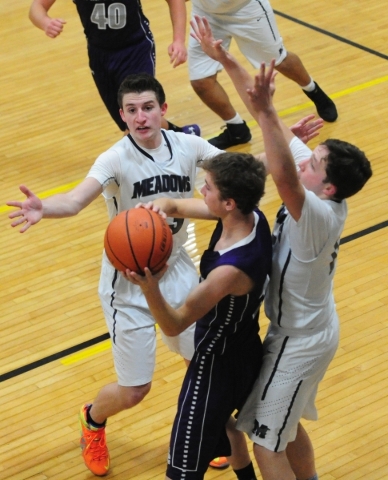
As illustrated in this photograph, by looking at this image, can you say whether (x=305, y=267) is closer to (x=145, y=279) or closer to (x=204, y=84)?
(x=145, y=279)

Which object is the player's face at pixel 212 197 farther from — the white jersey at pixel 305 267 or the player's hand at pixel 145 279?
the player's hand at pixel 145 279

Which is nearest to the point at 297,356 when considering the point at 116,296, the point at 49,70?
the point at 116,296

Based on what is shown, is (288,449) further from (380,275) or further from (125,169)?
(380,275)

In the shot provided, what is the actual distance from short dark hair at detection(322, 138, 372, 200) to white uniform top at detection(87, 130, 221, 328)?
1.02 meters

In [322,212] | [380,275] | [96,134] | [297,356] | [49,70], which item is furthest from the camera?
[49,70]

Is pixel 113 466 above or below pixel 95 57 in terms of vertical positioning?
below

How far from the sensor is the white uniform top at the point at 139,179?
13.9 feet

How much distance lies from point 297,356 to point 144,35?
368 centimetres

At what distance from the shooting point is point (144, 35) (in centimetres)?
659

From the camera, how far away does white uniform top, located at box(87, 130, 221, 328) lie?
4.24m

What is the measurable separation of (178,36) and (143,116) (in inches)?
76.5

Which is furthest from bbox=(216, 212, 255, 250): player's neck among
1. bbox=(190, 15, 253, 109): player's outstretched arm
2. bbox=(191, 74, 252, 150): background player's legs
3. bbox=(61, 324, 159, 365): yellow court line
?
bbox=(191, 74, 252, 150): background player's legs

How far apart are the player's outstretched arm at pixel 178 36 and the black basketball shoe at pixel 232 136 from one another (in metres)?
1.69

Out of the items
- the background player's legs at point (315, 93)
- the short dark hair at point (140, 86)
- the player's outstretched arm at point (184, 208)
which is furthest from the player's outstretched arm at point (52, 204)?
the background player's legs at point (315, 93)
